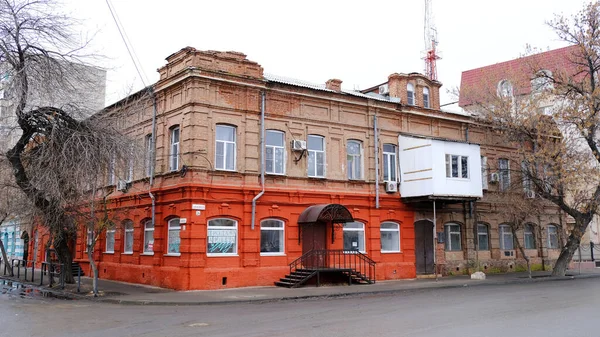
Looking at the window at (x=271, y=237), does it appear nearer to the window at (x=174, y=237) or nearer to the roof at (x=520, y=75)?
the window at (x=174, y=237)

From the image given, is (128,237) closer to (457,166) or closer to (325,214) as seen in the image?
(325,214)

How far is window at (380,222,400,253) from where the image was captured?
24844mm

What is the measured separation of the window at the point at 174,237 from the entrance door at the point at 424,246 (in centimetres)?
1174

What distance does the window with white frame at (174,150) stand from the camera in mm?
21477

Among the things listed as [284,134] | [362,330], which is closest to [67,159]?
[284,134]

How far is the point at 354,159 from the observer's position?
24.5 metres

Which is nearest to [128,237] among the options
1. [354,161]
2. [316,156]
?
[316,156]

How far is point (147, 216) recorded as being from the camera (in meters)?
22.7

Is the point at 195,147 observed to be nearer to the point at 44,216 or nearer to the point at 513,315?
the point at 44,216

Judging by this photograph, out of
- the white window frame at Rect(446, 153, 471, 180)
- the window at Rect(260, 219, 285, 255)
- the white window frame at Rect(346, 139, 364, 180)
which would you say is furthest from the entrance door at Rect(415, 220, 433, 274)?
the window at Rect(260, 219, 285, 255)

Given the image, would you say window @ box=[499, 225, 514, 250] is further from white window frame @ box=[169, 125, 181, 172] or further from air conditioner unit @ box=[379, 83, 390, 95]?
white window frame @ box=[169, 125, 181, 172]

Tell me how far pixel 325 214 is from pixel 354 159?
170 inches

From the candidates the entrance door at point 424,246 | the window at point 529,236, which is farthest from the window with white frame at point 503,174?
the entrance door at point 424,246

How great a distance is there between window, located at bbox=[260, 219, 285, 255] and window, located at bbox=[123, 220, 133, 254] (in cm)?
694
